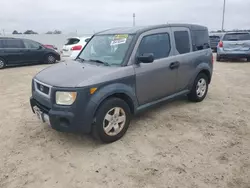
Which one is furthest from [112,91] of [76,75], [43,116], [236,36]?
[236,36]

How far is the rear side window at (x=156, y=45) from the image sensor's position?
390cm

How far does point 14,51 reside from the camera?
11328 mm

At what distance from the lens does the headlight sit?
3082 millimetres

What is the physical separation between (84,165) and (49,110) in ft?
3.01

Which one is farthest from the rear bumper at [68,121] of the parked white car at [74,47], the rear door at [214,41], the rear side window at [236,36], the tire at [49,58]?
the rear door at [214,41]

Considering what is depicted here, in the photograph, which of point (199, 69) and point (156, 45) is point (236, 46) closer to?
point (199, 69)

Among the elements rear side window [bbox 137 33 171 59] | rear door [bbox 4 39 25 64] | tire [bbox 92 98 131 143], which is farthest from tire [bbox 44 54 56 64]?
tire [bbox 92 98 131 143]

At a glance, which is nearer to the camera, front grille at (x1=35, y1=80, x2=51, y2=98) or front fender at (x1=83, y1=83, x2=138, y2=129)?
front fender at (x1=83, y1=83, x2=138, y2=129)

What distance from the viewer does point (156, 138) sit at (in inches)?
144

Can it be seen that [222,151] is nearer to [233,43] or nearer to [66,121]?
[66,121]

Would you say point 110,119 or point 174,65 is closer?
point 110,119

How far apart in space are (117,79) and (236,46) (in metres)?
10.2

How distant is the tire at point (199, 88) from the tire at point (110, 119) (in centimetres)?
208

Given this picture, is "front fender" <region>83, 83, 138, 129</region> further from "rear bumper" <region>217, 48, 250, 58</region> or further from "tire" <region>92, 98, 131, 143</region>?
"rear bumper" <region>217, 48, 250, 58</region>
